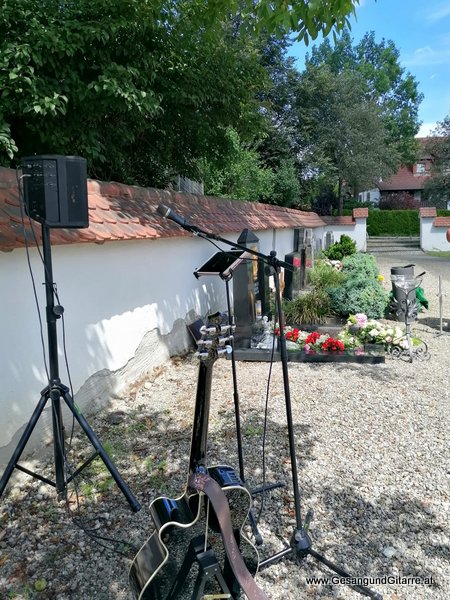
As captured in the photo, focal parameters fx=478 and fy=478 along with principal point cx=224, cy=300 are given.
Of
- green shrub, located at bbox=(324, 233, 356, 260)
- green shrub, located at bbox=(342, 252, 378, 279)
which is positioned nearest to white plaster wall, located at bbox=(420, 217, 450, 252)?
green shrub, located at bbox=(324, 233, 356, 260)

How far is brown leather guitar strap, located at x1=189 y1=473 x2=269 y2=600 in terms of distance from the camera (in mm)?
1979

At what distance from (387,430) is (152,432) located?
212 centimetres

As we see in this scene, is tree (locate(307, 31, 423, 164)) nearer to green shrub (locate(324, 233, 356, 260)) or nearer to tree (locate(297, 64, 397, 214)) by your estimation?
tree (locate(297, 64, 397, 214))

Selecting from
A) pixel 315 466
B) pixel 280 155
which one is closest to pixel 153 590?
pixel 315 466

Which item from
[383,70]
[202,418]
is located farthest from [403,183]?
[202,418]

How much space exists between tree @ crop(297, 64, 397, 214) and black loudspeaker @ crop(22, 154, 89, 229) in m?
26.0

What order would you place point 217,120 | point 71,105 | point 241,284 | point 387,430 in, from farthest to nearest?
point 217,120 → point 241,284 → point 71,105 → point 387,430

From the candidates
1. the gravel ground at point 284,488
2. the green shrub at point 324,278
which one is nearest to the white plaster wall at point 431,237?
the green shrub at point 324,278

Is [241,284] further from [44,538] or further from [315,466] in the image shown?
[44,538]

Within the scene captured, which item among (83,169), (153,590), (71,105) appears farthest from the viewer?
(71,105)

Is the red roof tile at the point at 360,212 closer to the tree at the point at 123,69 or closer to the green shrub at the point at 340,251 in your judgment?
the green shrub at the point at 340,251

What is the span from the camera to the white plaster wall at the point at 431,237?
81.7 feet

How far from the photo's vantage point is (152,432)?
4.30 meters

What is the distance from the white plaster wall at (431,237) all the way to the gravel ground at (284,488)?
21.5m
